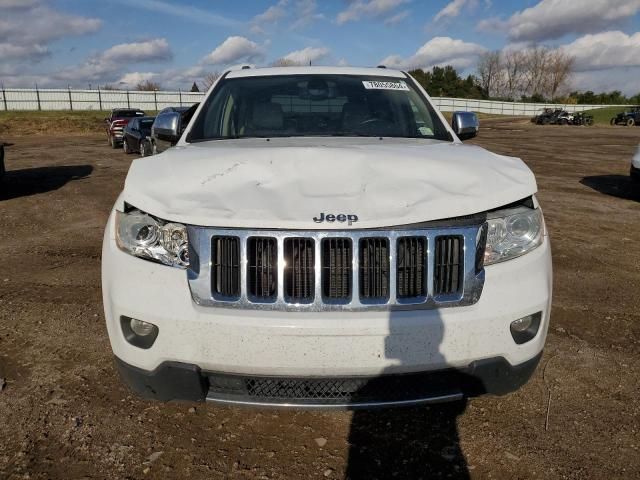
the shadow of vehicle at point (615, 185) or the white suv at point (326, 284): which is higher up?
the white suv at point (326, 284)

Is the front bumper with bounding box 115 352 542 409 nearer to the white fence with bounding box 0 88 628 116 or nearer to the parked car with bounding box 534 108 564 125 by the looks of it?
the white fence with bounding box 0 88 628 116

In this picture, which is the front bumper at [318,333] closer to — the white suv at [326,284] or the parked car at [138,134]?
the white suv at [326,284]

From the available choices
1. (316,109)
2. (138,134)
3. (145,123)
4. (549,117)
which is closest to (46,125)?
(145,123)

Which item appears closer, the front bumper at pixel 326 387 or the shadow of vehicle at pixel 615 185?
the front bumper at pixel 326 387

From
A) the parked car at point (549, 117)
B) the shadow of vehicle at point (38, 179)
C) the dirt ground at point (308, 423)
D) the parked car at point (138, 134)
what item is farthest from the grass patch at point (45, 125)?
the parked car at point (549, 117)

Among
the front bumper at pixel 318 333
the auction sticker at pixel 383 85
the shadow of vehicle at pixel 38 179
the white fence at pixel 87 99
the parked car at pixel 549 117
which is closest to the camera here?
the front bumper at pixel 318 333

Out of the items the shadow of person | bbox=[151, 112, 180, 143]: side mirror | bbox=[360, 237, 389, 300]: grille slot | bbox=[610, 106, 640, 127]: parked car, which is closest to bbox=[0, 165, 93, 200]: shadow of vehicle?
bbox=[151, 112, 180, 143]: side mirror

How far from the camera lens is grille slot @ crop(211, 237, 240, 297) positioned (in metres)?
2.08

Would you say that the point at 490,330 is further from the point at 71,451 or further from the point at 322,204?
the point at 71,451

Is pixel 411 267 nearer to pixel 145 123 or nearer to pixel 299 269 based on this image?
pixel 299 269

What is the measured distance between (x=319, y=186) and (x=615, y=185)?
10.9 meters

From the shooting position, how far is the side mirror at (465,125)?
380 centimetres

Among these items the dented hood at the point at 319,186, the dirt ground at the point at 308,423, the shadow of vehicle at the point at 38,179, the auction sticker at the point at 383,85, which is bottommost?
the dirt ground at the point at 308,423

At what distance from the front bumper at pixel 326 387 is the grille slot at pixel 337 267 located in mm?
349
